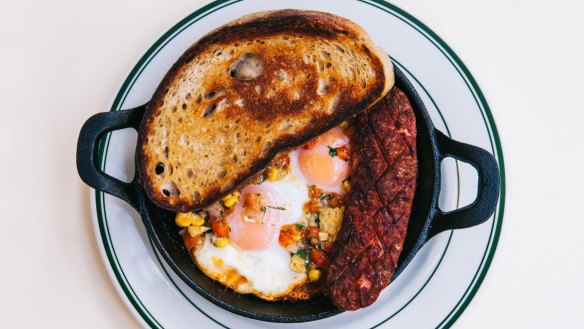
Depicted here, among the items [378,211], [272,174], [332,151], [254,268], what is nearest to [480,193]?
[378,211]

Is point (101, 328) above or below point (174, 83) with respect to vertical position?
below

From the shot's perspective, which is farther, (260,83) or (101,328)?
(101,328)

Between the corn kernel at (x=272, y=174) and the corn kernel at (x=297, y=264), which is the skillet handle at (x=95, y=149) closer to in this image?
the corn kernel at (x=272, y=174)

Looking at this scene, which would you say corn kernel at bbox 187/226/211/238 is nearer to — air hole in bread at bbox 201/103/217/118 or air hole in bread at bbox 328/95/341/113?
air hole in bread at bbox 201/103/217/118

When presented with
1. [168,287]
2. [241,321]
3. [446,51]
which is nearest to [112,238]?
[168,287]

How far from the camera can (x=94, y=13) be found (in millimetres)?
3090

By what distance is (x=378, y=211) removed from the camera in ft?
8.05

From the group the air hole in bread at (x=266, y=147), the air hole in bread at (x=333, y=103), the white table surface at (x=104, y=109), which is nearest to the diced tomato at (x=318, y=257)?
the air hole in bread at (x=266, y=147)

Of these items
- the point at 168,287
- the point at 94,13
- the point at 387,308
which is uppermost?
the point at 94,13

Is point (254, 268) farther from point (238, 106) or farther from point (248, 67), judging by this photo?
point (248, 67)

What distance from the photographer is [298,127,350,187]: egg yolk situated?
8.75 ft
